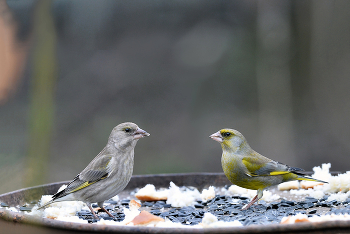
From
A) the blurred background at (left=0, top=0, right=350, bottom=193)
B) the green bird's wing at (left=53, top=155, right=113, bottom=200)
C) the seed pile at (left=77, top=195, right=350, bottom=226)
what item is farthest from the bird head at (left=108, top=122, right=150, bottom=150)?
the blurred background at (left=0, top=0, right=350, bottom=193)

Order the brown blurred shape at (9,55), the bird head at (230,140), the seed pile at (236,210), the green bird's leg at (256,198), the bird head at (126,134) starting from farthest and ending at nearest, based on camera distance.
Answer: the bird head at (230,140) → the bird head at (126,134) → the green bird's leg at (256,198) → the seed pile at (236,210) → the brown blurred shape at (9,55)

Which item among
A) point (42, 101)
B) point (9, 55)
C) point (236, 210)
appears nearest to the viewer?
point (42, 101)

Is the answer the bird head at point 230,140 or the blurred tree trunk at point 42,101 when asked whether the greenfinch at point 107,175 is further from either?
the blurred tree trunk at point 42,101

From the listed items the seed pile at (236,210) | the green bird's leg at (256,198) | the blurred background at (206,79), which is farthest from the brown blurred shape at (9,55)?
the blurred background at (206,79)

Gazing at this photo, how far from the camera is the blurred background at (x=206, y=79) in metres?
6.76

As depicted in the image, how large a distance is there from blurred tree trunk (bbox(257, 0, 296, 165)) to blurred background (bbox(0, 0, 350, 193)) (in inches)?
0.8

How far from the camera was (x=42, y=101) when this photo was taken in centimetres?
90

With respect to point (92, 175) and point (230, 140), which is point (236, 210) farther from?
point (92, 175)

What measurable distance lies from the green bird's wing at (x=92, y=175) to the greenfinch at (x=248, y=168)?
2.74 ft

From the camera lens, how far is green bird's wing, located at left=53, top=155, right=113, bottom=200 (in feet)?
8.30

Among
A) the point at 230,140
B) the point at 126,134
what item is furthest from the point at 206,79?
the point at 126,134

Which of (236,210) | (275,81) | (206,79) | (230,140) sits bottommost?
(236,210)

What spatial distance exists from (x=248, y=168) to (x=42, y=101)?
209cm

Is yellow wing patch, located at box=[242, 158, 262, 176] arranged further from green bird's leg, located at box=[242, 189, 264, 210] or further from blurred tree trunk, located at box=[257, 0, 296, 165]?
blurred tree trunk, located at box=[257, 0, 296, 165]
